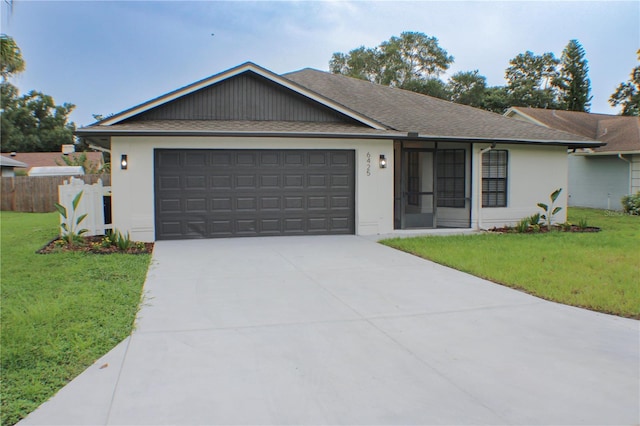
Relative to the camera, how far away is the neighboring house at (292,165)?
11.1m

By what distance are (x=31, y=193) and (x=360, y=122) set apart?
707 inches

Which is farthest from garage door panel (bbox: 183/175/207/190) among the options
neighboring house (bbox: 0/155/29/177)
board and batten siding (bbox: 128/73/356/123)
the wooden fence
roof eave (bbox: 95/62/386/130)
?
neighboring house (bbox: 0/155/29/177)

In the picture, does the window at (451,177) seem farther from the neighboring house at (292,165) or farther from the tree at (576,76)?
the tree at (576,76)

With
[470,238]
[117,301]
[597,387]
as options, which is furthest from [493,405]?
[470,238]

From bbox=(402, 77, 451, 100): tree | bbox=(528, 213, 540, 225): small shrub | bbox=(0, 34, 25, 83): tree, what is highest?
bbox=(402, 77, 451, 100): tree

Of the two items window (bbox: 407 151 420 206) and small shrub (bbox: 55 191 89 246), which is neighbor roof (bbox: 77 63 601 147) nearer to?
window (bbox: 407 151 420 206)

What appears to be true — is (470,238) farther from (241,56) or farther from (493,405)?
(241,56)

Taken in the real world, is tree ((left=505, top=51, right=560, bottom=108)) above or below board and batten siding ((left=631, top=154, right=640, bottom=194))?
above

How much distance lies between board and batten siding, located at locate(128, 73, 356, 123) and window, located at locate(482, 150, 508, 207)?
4.29 metres

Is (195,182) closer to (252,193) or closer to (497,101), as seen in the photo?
(252,193)

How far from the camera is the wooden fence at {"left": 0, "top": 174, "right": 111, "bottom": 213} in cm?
2295

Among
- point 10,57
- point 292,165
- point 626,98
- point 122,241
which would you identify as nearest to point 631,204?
point 292,165

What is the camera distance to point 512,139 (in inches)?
525

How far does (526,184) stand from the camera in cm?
1427
